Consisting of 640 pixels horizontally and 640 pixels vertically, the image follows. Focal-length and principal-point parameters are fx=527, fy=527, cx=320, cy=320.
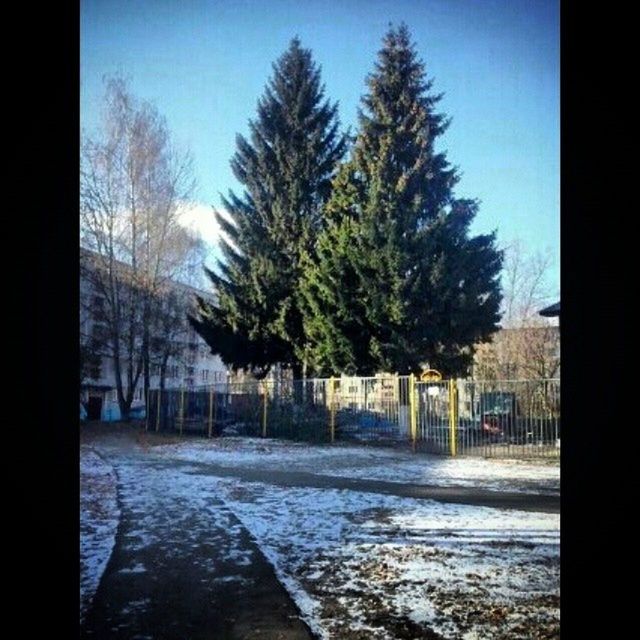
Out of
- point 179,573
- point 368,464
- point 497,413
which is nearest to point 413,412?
point 497,413

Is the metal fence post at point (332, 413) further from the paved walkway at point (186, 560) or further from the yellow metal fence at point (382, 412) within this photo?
the paved walkway at point (186, 560)

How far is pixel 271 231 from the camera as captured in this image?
2.83 meters

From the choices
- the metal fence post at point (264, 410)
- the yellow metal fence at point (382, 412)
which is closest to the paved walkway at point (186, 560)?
the yellow metal fence at point (382, 412)

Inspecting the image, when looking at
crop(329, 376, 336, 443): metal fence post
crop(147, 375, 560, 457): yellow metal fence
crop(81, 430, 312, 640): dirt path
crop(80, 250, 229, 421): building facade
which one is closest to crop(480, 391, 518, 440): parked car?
crop(147, 375, 560, 457): yellow metal fence

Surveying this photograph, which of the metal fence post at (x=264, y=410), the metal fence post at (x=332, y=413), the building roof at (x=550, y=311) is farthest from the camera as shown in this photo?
the metal fence post at (x=332, y=413)

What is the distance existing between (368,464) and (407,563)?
202cm

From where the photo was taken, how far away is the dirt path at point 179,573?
141 cm

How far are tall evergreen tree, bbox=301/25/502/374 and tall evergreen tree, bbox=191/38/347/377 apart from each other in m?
0.11

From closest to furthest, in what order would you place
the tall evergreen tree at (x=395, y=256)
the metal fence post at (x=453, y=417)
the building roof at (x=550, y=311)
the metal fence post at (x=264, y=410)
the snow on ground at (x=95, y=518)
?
the snow on ground at (x=95, y=518) < the building roof at (x=550, y=311) < the tall evergreen tree at (x=395, y=256) < the metal fence post at (x=264, y=410) < the metal fence post at (x=453, y=417)

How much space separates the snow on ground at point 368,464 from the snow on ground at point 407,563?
1.37ft
